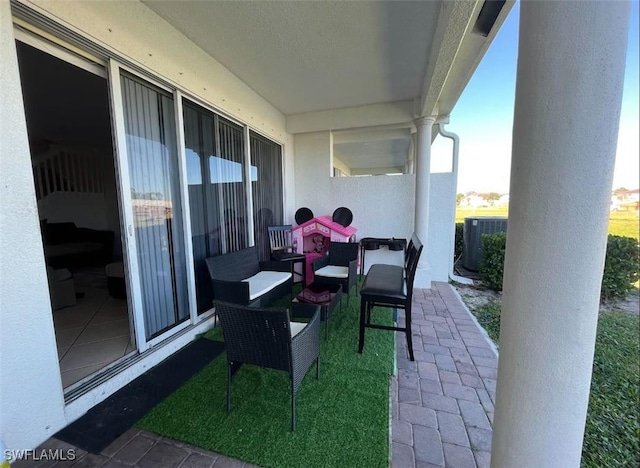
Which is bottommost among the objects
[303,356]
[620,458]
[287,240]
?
[620,458]

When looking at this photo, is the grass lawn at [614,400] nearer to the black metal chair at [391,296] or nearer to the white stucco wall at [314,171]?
the black metal chair at [391,296]

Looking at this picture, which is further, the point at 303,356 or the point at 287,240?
the point at 287,240

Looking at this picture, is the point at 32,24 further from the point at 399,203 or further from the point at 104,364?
the point at 399,203

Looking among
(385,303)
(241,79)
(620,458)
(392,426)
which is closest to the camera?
(620,458)

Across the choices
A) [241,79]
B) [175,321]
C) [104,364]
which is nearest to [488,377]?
[175,321]

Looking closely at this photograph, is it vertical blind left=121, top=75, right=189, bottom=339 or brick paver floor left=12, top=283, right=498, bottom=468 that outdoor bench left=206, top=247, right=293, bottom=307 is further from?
brick paver floor left=12, top=283, right=498, bottom=468

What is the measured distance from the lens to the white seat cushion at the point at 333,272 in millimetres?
3447

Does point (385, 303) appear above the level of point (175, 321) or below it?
above

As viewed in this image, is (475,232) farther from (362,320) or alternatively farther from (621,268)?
(362,320)

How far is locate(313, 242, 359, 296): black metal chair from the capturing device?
3.42m

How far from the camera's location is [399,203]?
5016mm

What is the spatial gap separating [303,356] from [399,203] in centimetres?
386

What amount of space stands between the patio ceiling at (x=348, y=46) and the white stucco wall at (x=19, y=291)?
147 centimetres

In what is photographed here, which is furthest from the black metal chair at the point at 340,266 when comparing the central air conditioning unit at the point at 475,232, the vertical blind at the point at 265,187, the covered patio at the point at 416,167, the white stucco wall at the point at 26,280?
the central air conditioning unit at the point at 475,232
